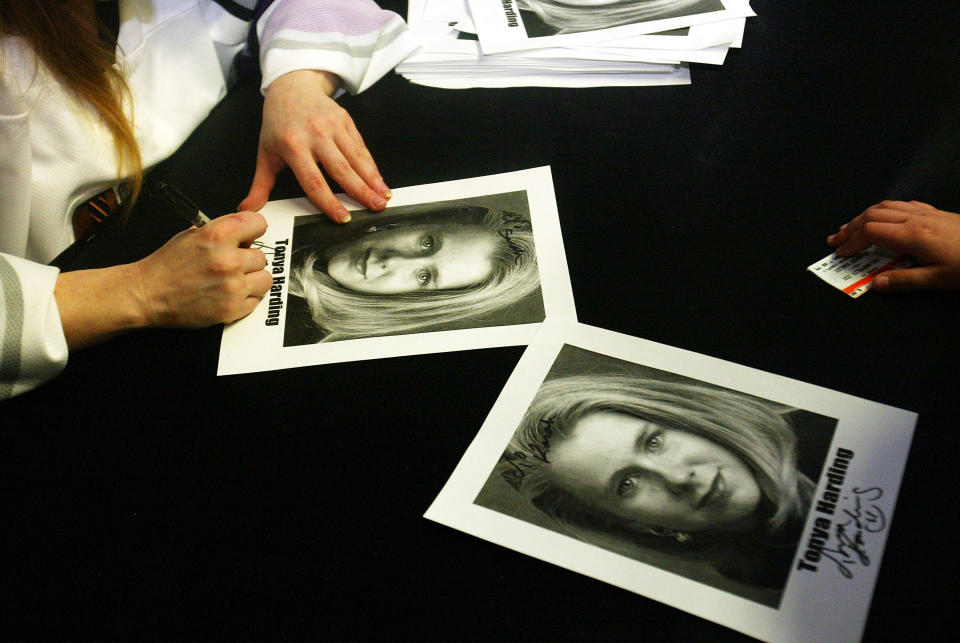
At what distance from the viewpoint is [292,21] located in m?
0.98

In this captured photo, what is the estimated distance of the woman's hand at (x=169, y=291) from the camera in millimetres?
720

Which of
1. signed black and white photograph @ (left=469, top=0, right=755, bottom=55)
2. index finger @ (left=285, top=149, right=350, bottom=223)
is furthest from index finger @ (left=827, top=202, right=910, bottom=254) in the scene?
index finger @ (left=285, top=149, right=350, bottom=223)

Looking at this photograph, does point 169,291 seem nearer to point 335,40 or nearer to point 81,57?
point 81,57

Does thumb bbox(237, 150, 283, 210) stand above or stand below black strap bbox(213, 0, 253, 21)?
below

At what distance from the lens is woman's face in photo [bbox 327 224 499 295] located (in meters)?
0.75

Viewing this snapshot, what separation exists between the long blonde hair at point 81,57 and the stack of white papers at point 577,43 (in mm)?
374

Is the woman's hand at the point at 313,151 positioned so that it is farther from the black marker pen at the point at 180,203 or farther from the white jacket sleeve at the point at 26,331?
the white jacket sleeve at the point at 26,331

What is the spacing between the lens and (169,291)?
0.73 metres

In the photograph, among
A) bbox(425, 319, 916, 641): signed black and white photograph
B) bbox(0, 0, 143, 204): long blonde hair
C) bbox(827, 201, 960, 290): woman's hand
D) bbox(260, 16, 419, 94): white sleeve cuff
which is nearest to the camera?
bbox(425, 319, 916, 641): signed black and white photograph

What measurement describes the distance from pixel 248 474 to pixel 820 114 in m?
0.78

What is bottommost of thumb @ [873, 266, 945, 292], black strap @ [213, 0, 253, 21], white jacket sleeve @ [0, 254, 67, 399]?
white jacket sleeve @ [0, 254, 67, 399]

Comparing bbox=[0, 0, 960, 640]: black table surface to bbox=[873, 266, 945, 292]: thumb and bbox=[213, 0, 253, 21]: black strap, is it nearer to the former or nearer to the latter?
bbox=[873, 266, 945, 292]: thumb
